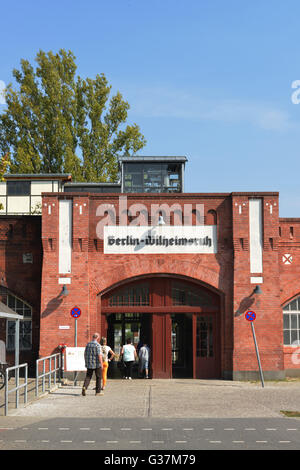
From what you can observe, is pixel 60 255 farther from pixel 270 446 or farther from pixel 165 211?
pixel 270 446

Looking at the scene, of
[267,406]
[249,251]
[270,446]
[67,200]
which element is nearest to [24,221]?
[67,200]

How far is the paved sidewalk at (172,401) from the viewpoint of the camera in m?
14.7

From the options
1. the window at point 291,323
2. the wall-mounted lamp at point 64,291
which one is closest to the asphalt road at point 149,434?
the wall-mounted lamp at point 64,291

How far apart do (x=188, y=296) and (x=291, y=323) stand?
4.22 meters

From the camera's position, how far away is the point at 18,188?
36.7 meters

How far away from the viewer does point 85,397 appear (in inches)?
719

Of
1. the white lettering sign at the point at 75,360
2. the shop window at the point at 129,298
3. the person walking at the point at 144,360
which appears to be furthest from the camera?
the shop window at the point at 129,298

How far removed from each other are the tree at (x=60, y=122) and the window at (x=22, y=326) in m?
18.6

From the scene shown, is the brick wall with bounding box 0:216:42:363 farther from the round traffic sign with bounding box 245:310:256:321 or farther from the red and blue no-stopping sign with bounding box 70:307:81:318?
the round traffic sign with bounding box 245:310:256:321

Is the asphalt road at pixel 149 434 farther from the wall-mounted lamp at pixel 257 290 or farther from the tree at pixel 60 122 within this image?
the tree at pixel 60 122

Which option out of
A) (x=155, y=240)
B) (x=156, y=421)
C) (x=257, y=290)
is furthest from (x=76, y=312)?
(x=156, y=421)

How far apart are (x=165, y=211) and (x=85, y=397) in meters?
8.77

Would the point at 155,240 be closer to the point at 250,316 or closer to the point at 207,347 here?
the point at 207,347

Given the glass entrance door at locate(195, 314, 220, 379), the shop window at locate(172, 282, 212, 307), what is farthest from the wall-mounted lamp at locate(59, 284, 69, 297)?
the glass entrance door at locate(195, 314, 220, 379)
